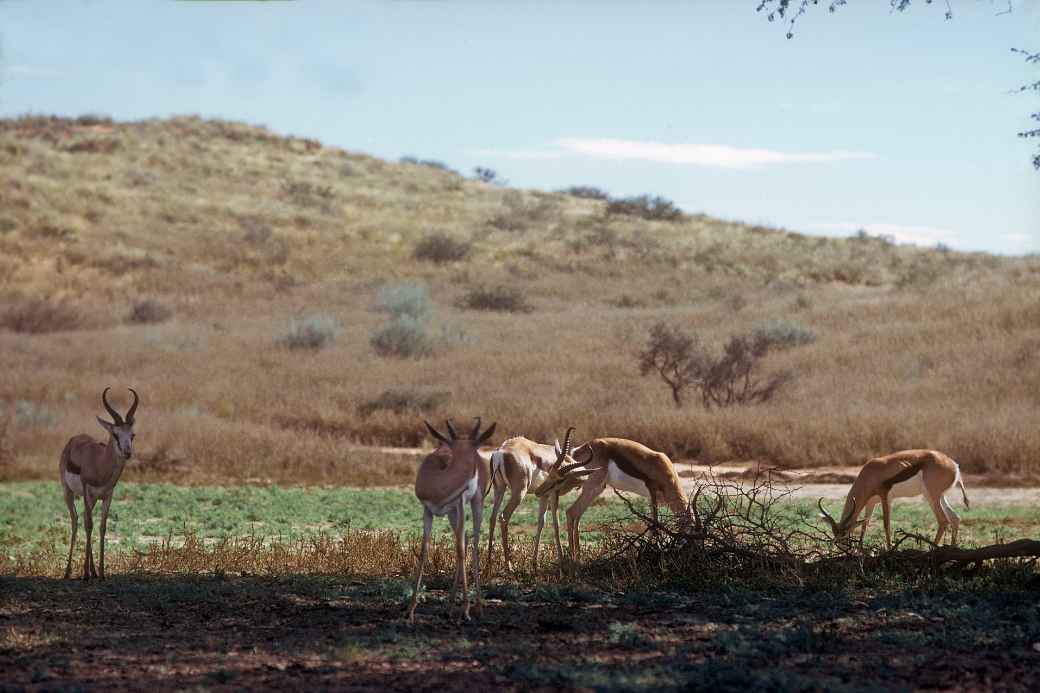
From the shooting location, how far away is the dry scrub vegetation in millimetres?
22531

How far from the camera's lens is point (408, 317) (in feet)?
125

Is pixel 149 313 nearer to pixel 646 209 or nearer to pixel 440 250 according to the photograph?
pixel 440 250

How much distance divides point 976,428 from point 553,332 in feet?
56.9

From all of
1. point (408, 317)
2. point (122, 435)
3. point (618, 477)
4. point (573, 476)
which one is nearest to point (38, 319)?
point (408, 317)

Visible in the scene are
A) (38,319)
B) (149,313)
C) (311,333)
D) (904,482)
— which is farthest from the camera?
(149,313)

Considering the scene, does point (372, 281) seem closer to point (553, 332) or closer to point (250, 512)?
point (553, 332)

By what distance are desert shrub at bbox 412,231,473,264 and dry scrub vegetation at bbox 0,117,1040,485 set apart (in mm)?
131

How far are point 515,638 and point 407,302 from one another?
34.5 meters

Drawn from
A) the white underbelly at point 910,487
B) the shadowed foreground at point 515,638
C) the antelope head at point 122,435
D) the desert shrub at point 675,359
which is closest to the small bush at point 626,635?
the shadowed foreground at point 515,638

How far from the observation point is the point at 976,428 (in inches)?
835

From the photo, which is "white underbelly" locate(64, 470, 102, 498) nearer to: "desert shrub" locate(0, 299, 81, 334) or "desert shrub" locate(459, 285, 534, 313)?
"desert shrub" locate(0, 299, 81, 334)

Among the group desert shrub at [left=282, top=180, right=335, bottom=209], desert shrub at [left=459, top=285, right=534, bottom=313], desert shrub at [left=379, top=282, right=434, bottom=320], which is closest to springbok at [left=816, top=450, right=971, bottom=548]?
desert shrub at [left=379, top=282, right=434, bottom=320]

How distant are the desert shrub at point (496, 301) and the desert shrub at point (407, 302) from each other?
6.63 ft

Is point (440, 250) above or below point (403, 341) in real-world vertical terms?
above
